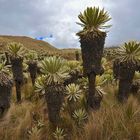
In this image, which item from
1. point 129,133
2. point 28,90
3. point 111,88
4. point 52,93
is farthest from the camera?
point 28,90

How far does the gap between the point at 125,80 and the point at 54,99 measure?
131 inches

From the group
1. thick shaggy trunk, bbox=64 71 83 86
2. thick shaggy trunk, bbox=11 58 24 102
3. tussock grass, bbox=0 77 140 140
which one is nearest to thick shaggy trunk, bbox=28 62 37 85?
thick shaggy trunk, bbox=11 58 24 102

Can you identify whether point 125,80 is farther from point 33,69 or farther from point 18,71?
point 33,69

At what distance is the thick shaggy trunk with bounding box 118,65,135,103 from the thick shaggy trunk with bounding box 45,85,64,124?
288 centimetres

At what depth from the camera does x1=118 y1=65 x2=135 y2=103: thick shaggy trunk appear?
14148mm

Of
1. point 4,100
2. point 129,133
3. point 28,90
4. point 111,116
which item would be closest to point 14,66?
point 28,90

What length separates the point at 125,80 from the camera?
14438 mm

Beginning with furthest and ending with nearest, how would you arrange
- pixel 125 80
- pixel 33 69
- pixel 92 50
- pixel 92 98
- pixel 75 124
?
pixel 33 69 < pixel 125 80 < pixel 92 98 < pixel 75 124 < pixel 92 50

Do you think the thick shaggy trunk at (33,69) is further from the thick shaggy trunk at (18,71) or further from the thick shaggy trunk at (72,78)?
the thick shaggy trunk at (72,78)

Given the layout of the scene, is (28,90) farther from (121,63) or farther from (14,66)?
(121,63)

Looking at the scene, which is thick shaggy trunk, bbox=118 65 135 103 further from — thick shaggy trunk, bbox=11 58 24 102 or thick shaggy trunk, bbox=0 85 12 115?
thick shaggy trunk, bbox=11 58 24 102

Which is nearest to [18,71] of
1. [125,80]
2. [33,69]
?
[33,69]

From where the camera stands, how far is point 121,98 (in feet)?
48.0

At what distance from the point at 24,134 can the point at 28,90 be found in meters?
6.03
